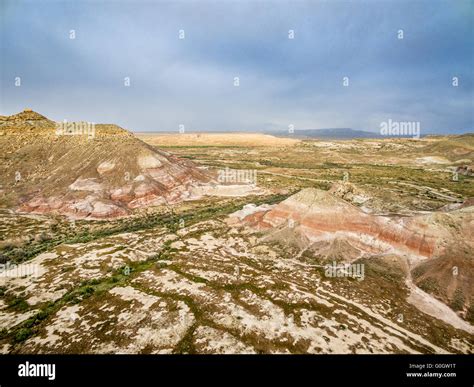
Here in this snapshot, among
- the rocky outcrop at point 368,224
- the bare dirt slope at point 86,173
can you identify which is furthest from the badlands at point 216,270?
the bare dirt slope at point 86,173

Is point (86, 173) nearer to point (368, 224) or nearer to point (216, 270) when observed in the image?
point (216, 270)

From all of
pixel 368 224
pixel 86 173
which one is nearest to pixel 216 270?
pixel 368 224

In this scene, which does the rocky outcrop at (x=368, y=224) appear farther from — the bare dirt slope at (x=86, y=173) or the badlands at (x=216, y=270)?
the bare dirt slope at (x=86, y=173)

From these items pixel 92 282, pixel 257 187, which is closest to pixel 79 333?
pixel 92 282

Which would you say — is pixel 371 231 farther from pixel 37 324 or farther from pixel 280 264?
pixel 37 324

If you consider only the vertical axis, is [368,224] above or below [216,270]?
above

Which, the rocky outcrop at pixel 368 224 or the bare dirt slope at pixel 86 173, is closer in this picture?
the rocky outcrop at pixel 368 224

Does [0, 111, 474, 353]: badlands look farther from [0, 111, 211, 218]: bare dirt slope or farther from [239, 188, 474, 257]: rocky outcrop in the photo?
[0, 111, 211, 218]: bare dirt slope

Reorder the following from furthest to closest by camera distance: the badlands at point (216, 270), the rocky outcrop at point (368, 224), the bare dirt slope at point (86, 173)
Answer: the bare dirt slope at point (86, 173)
the rocky outcrop at point (368, 224)
the badlands at point (216, 270)

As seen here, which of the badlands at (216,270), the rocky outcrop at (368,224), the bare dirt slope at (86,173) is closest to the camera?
the badlands at (216,270)

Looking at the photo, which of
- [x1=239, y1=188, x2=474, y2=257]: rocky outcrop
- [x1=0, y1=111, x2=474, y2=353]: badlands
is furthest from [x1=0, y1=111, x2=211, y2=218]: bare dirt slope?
[x1=239, y1=188, x2=474, y2=257]: rocky outcrop

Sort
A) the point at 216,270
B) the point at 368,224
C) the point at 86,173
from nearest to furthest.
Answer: the point at 216,270, the point at 368,224, the point at 86,173
